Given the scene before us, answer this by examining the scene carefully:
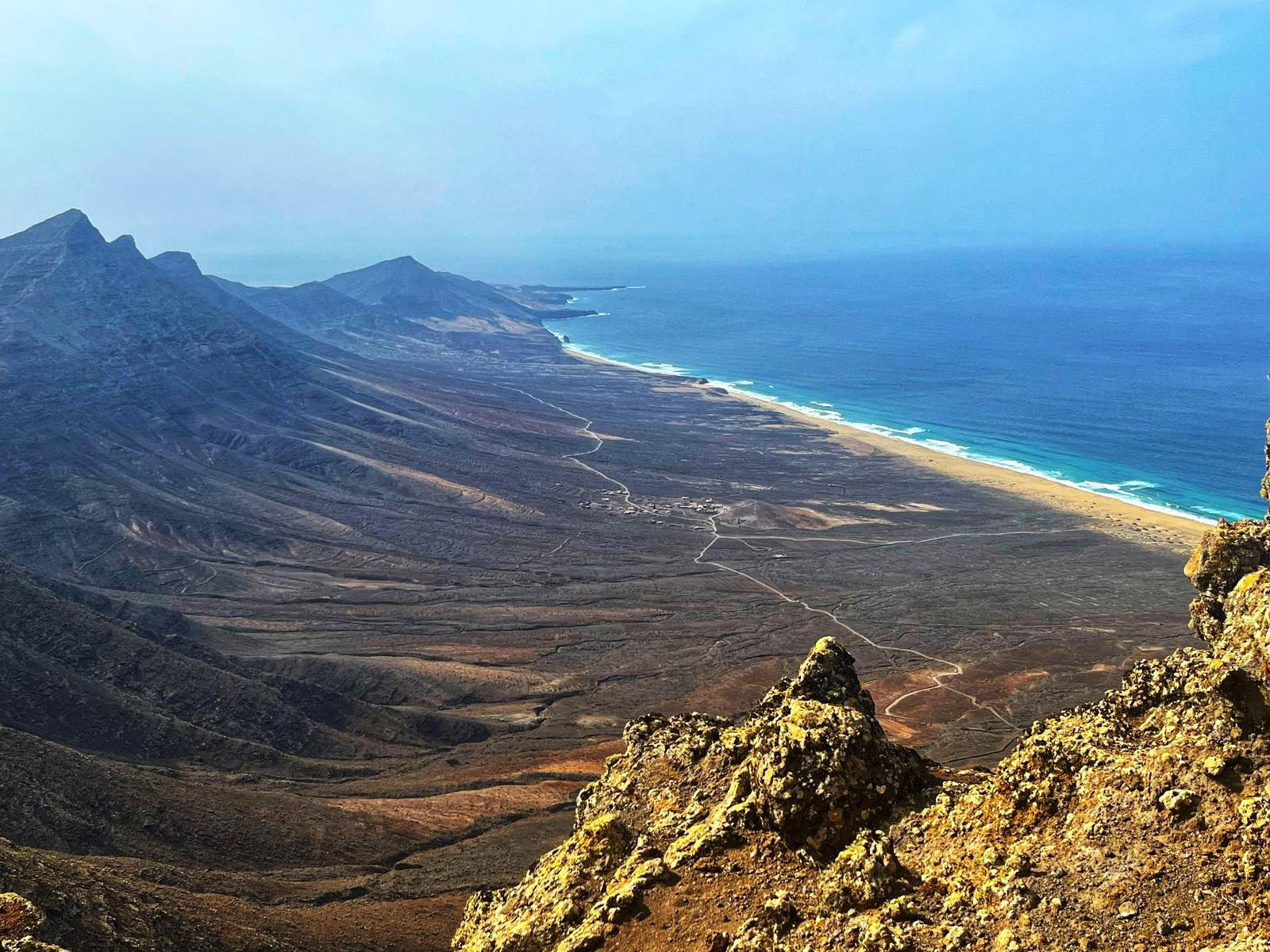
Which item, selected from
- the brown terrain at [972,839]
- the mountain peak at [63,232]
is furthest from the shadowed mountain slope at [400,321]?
the brown terrain at [972,839]

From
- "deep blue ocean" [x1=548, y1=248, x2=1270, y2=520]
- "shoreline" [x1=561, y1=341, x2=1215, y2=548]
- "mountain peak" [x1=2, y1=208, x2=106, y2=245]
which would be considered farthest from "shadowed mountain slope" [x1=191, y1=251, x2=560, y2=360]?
"shoreline" [x1=561, y1=341, x2=1215, y2=548]

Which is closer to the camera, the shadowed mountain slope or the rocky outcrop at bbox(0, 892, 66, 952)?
the rocky outcrop at bbox(0, 892, 66, 952)

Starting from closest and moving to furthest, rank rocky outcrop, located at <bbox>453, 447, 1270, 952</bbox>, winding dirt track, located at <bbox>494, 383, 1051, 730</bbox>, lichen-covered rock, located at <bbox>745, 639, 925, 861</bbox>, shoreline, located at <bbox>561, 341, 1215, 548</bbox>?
rocky outcrop, located at <bbox>453, 447, 1270, 952</bbox>, lichen-covered rock, located at <bbox>745, 639, 925, 861</bbox>, winding dirt track, located at <bbox>494, 383, 1051, 730</bbox>, shoreline, located at <bbox>561, 341, 1215, 548</bbox>

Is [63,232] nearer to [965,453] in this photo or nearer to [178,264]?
[178,264]

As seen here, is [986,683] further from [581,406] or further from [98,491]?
[581,406]

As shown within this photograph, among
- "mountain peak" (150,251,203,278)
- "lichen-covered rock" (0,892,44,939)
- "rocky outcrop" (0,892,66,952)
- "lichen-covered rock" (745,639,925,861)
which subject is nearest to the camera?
"lichen-covered rock" (745,639,925,861)

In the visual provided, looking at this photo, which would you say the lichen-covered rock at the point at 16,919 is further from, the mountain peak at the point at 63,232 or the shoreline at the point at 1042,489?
the mountain peak at the point at 63,232

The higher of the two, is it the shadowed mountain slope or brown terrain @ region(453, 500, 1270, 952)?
the shadowed mountain slope

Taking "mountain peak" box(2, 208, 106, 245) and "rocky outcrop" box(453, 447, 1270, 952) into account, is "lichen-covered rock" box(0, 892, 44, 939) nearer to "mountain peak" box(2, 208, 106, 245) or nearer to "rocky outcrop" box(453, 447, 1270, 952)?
"rocky outcrop" box(453, 447, 1270, 952)
